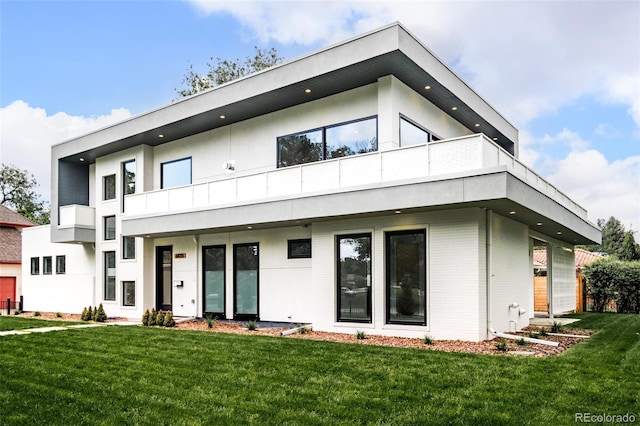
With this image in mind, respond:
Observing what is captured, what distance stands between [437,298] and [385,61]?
590 centimetres

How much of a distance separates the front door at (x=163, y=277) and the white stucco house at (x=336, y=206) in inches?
4.5

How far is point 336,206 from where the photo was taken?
42.2 ft

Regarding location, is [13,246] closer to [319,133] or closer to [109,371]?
[319,133]

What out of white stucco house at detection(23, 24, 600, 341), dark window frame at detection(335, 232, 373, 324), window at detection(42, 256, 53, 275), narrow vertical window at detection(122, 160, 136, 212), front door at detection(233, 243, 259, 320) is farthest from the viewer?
window at detection(42, 256, 53, 275)

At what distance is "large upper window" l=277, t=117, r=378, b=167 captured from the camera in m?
13.8

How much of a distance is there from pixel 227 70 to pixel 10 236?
1693cm

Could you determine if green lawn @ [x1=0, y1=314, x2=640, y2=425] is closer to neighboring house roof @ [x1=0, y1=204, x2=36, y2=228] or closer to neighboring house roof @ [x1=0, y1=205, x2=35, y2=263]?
neighboring house roof @ [x1=0, y1=205, x2=35, y2=263]

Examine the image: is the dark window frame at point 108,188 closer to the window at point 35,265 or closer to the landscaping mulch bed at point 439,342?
the window at point 35,265

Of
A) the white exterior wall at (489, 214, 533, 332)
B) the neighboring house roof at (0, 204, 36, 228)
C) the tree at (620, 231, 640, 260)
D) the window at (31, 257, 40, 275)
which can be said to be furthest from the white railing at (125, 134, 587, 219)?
the tree at (620, 231, 640, 260)

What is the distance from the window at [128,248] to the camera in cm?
1997

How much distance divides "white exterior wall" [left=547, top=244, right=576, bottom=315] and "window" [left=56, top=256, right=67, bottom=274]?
20846 millimetres

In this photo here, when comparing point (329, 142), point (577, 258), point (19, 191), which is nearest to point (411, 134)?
point (329, 142)

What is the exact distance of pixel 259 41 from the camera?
→ 1270 inches

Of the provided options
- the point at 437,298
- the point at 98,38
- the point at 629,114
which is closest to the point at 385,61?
the point at 437,298
